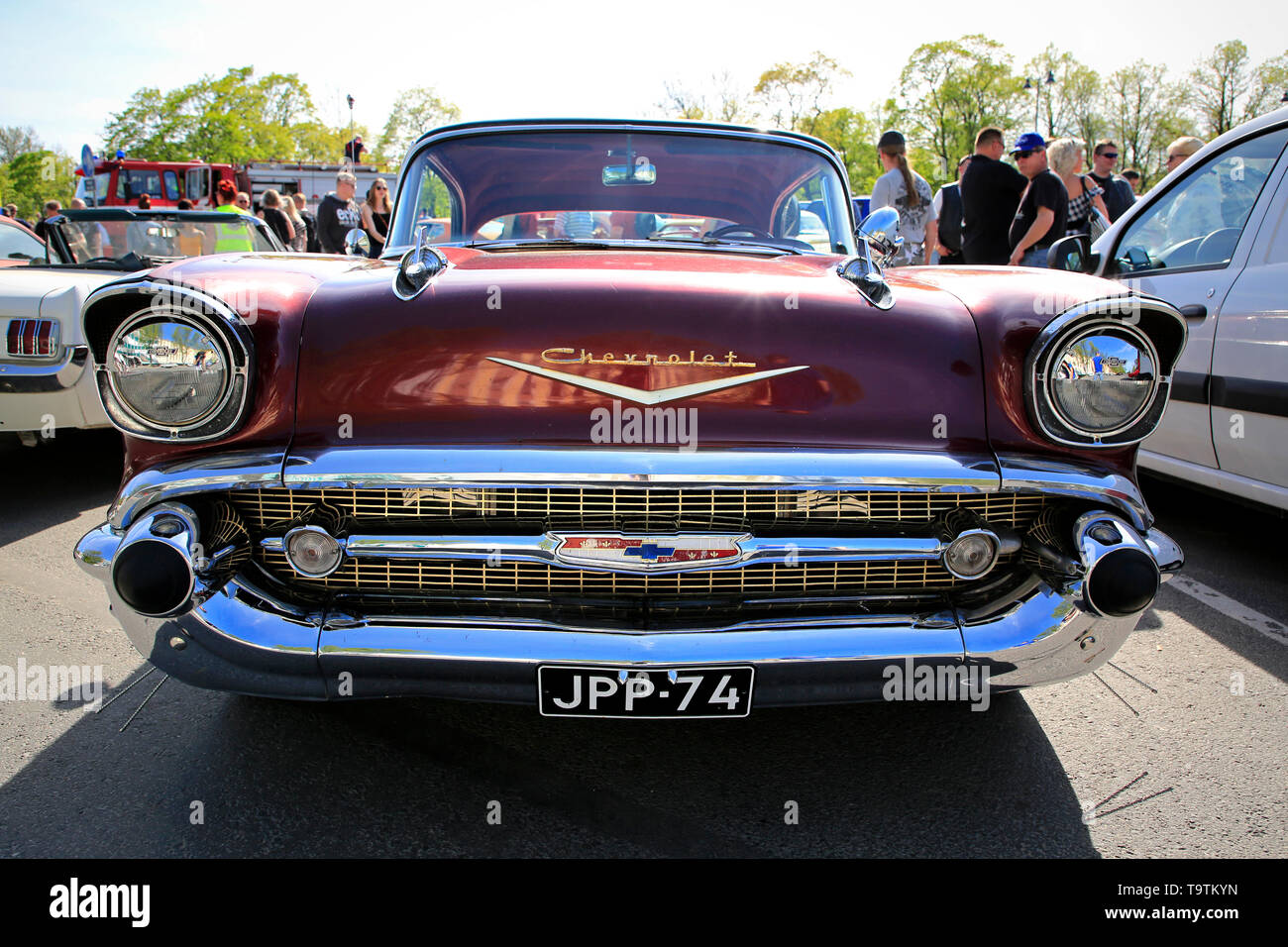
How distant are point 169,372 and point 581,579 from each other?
3.15 ft

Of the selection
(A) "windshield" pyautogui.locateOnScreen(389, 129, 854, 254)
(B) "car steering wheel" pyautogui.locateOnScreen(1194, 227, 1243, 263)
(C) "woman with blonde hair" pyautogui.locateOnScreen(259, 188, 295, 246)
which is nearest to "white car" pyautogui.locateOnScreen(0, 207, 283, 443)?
(A) "windshield" pyautogui.locateOnScreen(389, 129, 854, 254)

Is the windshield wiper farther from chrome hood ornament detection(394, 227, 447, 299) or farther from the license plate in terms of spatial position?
the license plate

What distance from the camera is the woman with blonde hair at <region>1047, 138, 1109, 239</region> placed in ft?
19.7

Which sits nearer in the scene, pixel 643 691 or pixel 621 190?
pixel 643 691

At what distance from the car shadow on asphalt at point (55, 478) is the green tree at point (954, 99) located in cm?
4624

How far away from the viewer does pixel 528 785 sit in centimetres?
215

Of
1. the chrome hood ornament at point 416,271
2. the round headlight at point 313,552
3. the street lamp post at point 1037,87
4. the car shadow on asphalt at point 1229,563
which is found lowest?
the car shadow on asphalt at point 1229,563

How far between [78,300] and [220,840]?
3.49 metres

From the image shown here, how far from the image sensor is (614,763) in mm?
2260

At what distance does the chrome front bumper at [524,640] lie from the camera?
184 centimetres

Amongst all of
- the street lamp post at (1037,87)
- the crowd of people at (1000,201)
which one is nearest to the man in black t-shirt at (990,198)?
the crowd of people at (1000,201)

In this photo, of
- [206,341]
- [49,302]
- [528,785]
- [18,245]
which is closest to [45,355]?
[49,302]

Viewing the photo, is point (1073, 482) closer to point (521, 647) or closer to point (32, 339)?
point (521, 647)

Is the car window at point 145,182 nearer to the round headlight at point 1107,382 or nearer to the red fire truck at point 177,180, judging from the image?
the red fire truck at point 177,180
